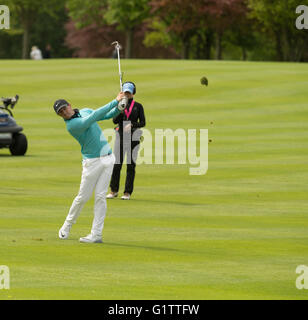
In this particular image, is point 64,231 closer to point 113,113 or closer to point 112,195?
point 113,113

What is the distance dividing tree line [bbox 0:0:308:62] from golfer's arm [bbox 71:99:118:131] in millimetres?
51034

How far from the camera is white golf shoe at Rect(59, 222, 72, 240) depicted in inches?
531

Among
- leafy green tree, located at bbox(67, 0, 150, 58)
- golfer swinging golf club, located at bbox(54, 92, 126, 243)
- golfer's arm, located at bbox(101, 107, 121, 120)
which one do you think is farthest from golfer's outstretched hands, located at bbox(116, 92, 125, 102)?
leafy green tree, located at bbox(67, 0, 150, 58)

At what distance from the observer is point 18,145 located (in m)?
27.2

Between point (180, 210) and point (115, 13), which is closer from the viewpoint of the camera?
point (180, 210)

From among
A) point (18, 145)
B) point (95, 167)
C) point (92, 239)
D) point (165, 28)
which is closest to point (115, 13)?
point (165, 28)

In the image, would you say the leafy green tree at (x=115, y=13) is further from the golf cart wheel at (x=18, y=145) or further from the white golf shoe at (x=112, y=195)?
the white golf shoe at (x=112, y=195)

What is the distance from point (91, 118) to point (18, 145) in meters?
14.6

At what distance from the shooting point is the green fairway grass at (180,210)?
10594 millimetres

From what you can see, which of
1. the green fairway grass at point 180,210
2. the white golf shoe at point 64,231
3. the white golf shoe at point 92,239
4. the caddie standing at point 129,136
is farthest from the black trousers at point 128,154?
the white golf shoe at point 92,239

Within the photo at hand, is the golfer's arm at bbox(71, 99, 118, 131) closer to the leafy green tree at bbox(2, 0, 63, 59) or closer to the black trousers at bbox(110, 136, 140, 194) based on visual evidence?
the black trousers at bbox(110, 136, 140, 194)

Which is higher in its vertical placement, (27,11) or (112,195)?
(27,11)
